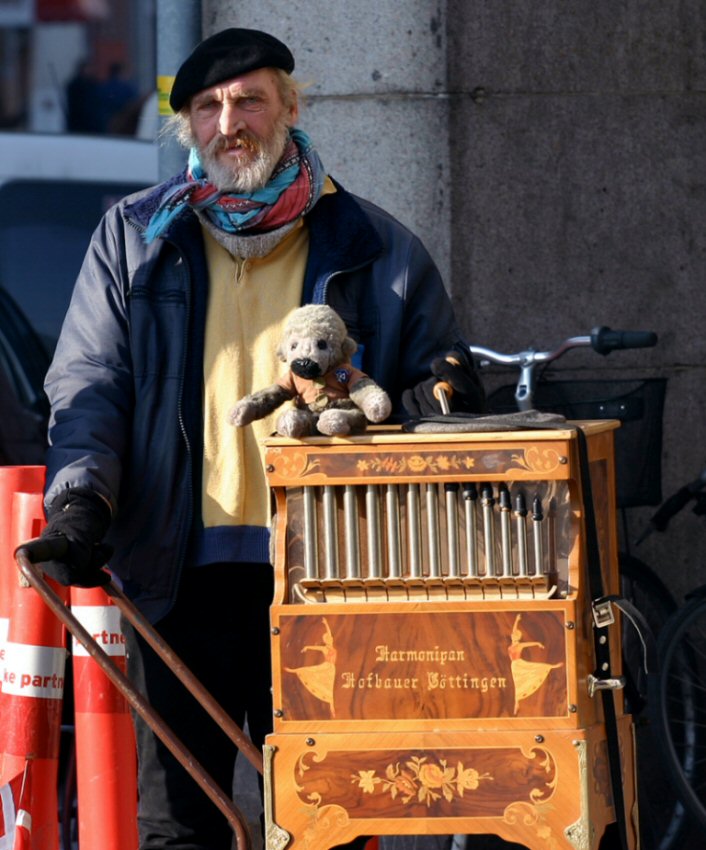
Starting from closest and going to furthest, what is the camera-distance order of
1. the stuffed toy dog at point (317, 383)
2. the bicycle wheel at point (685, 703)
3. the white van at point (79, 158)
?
the stuffed toy dog at point (317, 383) < the bicycle wheel at point (685, 703) < the white van at point (79, 158)

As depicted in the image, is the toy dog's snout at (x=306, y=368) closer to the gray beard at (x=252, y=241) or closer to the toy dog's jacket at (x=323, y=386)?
the toy dog's jacket at (x=323, y=386)

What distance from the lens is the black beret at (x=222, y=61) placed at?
127 inches

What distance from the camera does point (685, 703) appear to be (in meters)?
4.91

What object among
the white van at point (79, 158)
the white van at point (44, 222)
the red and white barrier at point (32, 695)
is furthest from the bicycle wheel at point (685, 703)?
the white van at point (79, 158)

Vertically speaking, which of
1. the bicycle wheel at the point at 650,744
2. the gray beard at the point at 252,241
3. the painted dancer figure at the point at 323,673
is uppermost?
the gray beard at the point at 252,241

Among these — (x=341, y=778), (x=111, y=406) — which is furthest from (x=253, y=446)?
(x=341, y=778)

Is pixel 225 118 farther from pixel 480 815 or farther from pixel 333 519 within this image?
pixel 480 815

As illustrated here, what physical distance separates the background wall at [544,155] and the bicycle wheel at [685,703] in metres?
0.26

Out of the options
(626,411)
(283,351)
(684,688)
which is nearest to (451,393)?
(283,351)

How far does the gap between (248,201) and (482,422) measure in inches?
29.5

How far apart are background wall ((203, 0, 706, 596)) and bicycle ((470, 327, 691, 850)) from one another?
0.20 m

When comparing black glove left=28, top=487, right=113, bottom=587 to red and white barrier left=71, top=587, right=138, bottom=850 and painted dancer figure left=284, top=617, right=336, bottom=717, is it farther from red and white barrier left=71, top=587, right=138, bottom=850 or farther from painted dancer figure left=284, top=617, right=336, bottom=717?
red and white barrier left=71, top=587, right=138, bottom=850

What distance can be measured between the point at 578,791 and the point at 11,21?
607 inches

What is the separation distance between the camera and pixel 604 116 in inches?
193
